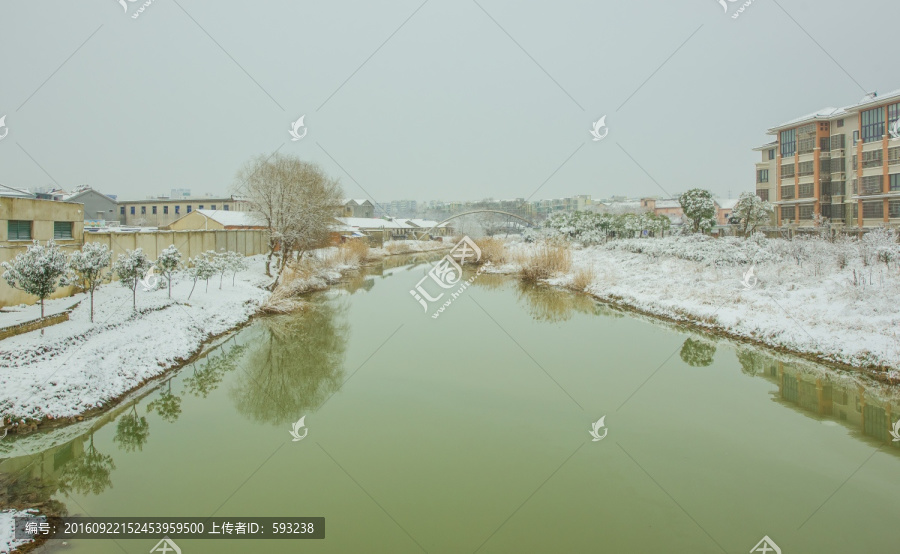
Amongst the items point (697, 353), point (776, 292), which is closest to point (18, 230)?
point (697, 353)

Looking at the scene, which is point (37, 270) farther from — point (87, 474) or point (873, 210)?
point (873, 210)

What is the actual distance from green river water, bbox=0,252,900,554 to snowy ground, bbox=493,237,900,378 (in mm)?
888

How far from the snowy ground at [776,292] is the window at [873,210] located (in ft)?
30.5

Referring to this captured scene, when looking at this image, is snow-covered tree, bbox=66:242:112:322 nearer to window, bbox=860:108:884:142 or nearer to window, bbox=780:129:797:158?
window, bbox=860:108:884:142

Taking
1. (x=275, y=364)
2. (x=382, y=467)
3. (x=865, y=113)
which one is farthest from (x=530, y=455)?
(x=865, y=113)

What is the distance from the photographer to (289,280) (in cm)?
2219

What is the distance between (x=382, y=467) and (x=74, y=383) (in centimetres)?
556

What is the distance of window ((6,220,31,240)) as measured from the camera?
13.4 m

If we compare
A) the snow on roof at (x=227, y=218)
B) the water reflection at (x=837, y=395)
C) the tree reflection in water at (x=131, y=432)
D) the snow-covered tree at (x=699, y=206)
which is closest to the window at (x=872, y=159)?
the snow-covered tree at (x=699, y=206)

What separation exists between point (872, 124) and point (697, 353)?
22.4 meters

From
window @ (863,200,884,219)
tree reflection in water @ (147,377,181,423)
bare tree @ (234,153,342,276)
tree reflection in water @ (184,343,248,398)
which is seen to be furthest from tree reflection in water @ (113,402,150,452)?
window @ (863,200,884,219)

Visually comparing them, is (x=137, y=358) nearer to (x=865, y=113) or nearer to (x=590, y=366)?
(x=590, y=366)

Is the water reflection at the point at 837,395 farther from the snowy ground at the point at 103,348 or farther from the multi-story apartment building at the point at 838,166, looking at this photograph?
the multi-story apartment building at the point at 838,166

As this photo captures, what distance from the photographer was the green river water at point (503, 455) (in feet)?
16.6
